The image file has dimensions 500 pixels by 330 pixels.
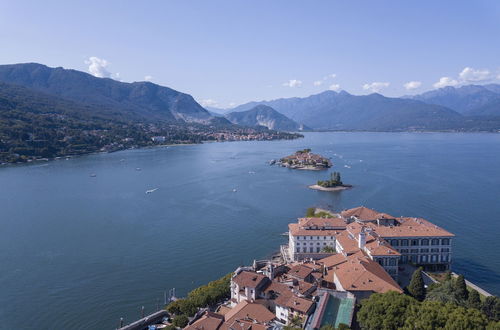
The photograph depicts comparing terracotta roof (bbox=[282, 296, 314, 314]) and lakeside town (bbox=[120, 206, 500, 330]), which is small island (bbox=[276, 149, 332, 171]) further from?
terracotta roof (bbox=[282, 296, 314, 314])

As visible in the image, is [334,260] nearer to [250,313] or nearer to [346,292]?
[346,292]

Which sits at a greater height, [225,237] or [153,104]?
[153,104]

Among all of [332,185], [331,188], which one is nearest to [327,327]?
[331,188]

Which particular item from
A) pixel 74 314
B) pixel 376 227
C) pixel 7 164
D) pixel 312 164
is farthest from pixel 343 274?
pixel 7 164

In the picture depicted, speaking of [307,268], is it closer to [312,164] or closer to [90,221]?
[90,221]

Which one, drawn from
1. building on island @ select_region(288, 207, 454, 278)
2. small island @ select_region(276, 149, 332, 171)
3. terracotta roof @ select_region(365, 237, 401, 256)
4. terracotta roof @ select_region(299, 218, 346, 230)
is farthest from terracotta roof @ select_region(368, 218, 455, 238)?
small island @ select_region(276, 149, 332, 171)

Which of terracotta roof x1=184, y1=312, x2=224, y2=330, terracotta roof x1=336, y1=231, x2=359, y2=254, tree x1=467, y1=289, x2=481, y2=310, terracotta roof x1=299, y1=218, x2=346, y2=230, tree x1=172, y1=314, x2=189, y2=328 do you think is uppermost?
terracotta roof x1=299, y1=218, x2=346, y2=230
